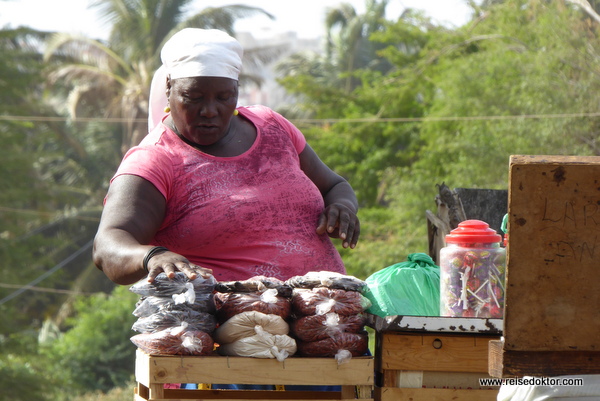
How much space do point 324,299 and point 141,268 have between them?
0.54 meters

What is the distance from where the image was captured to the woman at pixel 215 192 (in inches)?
120

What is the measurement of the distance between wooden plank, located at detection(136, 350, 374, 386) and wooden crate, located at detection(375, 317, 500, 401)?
139 mm

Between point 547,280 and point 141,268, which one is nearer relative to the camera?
point 547,280

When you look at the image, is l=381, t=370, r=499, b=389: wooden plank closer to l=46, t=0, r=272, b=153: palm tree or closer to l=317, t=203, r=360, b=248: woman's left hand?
l=317, t=203, r=360, b=248: woman's left hand

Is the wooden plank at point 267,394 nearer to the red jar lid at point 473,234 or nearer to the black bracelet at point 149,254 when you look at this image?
the black bracelet at point 149,254

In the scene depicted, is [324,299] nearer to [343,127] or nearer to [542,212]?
[542,212]

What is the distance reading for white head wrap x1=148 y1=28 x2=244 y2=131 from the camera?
3143 millimetres

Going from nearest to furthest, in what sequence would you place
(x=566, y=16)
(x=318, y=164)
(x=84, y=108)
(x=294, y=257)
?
1. (x=294, y=257)
2. (x=318, y=164)
3. (x=566, y=16)
4. (x=84, y=108)

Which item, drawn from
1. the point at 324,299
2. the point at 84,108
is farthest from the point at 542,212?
the point at 84,108

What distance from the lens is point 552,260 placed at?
212 centimetres

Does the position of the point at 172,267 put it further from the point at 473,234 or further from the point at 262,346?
the point at 473,234

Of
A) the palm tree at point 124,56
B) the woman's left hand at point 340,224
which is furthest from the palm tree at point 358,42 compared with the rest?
the woman's left hand at point 340,224

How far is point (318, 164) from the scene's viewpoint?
373 centimetres

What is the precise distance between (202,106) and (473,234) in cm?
102
